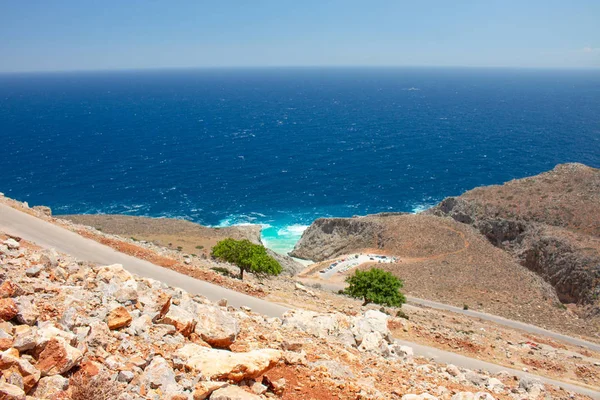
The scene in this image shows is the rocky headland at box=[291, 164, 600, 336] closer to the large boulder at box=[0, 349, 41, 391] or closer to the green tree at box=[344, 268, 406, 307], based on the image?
the green tree at box=[344, 268, 406, 307]

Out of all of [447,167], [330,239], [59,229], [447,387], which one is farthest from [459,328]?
[447,167]

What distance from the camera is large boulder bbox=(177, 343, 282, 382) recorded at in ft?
40.4

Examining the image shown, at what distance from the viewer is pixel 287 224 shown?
302ft

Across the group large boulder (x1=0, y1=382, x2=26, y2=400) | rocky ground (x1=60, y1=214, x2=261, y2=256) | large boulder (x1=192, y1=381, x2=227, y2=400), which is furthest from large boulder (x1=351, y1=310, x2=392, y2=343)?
rocky ground (x1=60, y1=214, x2=261, y2=256)

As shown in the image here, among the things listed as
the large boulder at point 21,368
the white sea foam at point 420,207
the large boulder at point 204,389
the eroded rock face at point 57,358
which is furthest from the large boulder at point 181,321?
the white sea foam at point 420,207

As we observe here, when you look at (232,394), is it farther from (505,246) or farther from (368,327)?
(505,246)

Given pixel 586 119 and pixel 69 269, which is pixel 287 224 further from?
pixel 586 119

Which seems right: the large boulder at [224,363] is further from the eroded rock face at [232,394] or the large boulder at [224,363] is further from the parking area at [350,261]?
the parking area at [350,261]

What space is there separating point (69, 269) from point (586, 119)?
232 metres

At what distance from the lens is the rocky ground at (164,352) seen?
10484mm

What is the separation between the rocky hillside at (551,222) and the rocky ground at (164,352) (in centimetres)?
4186

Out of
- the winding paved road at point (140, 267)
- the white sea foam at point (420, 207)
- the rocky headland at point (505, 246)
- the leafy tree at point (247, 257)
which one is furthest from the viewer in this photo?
the white sea foam at point (420, 207)

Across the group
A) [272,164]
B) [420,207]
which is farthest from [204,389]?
[272,164]

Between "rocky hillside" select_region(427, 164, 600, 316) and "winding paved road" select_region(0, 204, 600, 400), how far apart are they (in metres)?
33.8
